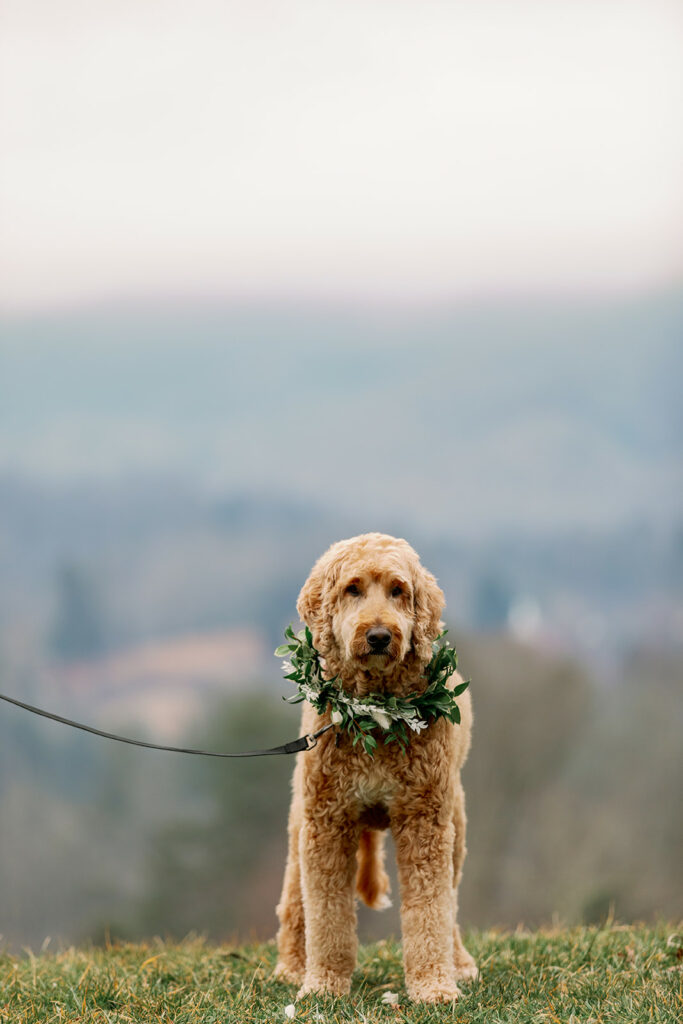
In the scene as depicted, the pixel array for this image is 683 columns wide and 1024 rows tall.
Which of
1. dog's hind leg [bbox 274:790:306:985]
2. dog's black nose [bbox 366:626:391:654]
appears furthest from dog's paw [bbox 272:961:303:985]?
dog's black nose [bbox 366:626:391:654]

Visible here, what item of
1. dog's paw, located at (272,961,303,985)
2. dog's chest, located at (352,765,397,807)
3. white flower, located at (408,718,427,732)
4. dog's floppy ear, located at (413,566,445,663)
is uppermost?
dog's floppy ear, located at (413,566,445,663)

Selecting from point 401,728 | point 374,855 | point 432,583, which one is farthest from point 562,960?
point 432,583

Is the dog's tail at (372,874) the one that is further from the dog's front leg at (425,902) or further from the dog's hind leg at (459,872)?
the dog's front leg at (425,902)

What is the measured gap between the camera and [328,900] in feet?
15.8

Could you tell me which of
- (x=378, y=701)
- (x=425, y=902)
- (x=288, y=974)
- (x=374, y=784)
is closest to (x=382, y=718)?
(x=378, y=701)

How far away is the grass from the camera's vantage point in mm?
4461

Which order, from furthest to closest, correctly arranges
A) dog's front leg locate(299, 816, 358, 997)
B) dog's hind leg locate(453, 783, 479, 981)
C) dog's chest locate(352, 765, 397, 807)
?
dog's hind leg locate(453, 783, 479, 981), dog's front leg locate(299, 816, 358, 997), dog's chest locate(352, 765, 397, 807)

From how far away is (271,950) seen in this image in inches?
236

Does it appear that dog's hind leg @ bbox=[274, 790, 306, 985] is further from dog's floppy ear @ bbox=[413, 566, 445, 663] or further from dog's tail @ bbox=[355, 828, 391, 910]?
dog's floppy ear @ bbox=[413, 566, 445, 663]

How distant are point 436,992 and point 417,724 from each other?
3.64 feet

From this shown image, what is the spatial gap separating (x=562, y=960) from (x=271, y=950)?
1553mm

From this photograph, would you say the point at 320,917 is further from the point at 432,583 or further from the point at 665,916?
the point at 665,916

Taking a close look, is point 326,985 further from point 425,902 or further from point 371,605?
point 371,605

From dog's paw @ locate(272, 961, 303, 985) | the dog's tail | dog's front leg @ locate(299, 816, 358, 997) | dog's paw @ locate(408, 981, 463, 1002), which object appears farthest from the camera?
the dog's tail
